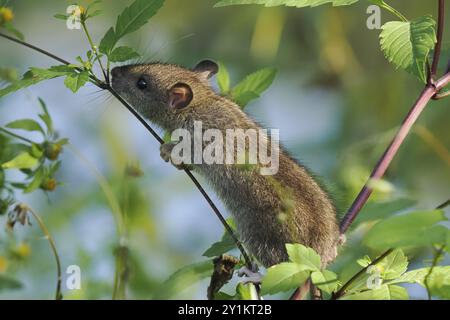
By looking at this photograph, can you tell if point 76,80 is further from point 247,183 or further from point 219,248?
point 247,183

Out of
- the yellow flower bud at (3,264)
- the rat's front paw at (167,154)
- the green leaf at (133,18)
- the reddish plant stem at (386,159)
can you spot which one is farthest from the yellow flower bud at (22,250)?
the reddish plant stem at (386,159)

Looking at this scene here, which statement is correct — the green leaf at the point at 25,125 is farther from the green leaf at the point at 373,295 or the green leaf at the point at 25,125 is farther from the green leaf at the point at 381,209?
the green leaf at the point at 373,295

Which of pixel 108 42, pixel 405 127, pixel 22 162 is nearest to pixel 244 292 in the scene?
pixel 405 127

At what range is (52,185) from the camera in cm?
318

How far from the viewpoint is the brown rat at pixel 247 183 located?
307 cm

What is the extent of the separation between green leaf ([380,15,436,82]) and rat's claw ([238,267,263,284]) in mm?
784

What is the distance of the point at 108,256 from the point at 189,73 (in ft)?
3.27

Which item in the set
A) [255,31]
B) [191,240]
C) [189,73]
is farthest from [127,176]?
[255,31]

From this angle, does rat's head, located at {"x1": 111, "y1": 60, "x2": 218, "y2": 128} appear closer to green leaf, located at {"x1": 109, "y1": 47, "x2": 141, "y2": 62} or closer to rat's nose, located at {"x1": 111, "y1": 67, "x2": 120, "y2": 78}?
rat's nose, located at {"x1": 111, "y1": 67, "x2": 120, "y2": 78}

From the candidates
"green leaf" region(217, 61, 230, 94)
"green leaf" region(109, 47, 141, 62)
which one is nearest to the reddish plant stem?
"green leaf" region(109, 47, 141, 62)

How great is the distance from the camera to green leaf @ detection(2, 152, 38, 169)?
10.3ft

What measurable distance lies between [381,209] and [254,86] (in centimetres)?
72

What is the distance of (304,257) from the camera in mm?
2285
